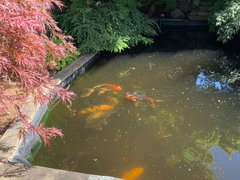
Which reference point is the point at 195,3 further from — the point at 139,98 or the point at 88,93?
the point at 88,93

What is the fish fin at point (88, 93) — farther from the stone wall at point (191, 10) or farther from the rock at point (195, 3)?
the rock at point (195, 3)

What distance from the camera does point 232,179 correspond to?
261 cm

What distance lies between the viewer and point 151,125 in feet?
11.3

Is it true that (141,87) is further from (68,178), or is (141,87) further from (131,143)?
(68,178)

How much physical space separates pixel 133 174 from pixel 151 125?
96 cm

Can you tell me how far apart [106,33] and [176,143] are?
11.5ft

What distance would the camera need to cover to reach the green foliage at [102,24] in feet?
18.3

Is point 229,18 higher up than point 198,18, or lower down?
higher up

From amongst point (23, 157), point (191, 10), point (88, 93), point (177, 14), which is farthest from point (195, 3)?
point (23, 157)

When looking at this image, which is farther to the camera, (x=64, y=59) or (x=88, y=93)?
(x=64, y=59)

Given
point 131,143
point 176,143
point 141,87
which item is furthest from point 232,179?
point 141,87

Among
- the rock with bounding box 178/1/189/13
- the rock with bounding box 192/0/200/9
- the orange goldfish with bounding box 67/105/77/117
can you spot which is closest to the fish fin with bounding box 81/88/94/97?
the orange goldfish with bounding box 67/105/77/117

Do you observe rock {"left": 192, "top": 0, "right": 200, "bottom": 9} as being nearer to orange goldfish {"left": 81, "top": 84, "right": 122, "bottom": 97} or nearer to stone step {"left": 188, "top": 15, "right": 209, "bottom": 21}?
stone step {"left": 188, "top": 15, "right": 209, "bottom": 21}

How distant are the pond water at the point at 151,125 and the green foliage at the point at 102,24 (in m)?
0.74
